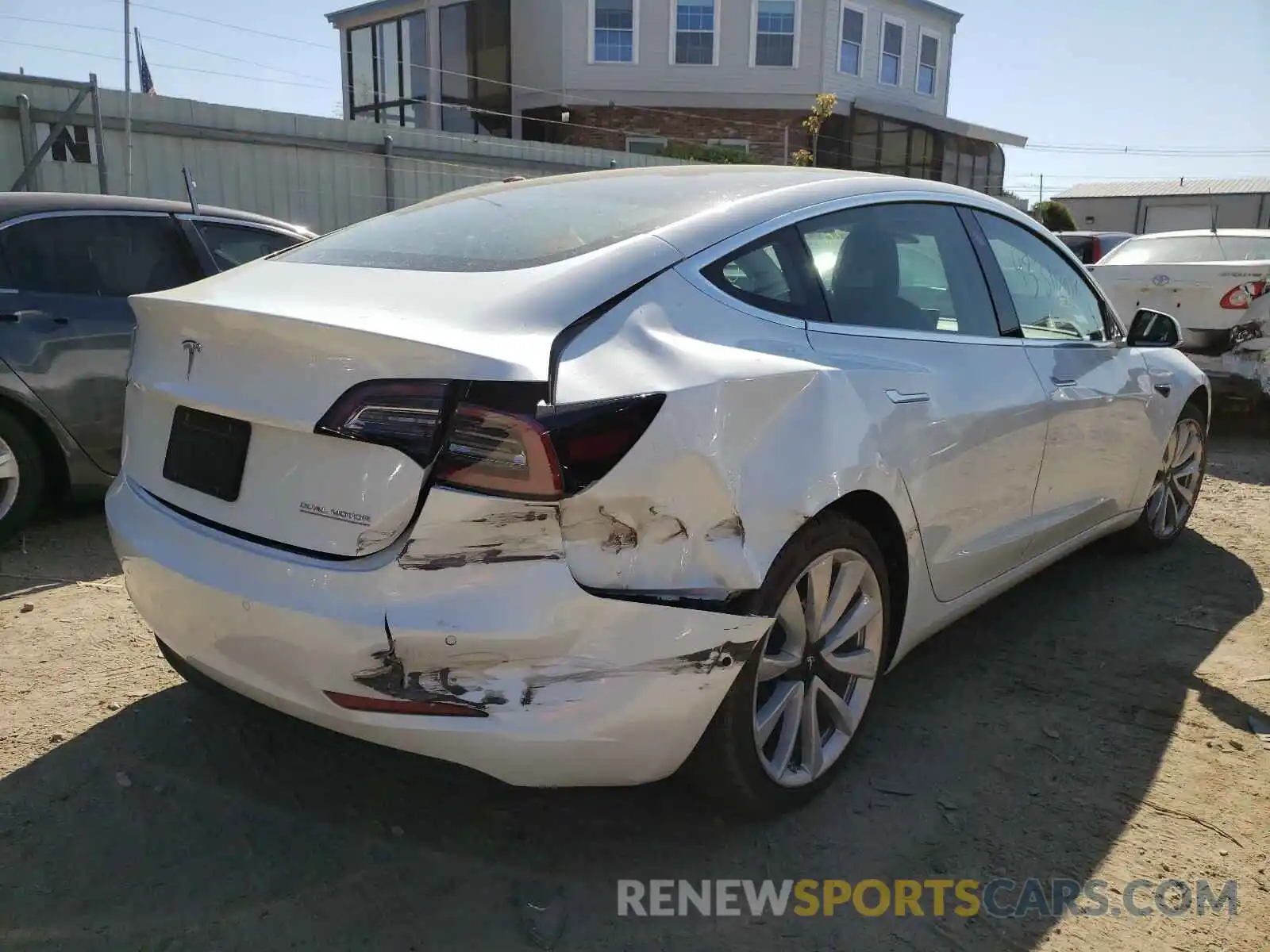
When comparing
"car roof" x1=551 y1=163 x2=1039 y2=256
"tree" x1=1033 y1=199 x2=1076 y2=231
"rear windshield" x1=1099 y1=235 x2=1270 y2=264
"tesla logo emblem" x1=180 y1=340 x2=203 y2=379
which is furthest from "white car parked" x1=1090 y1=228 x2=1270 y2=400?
"tree" x1=1033 y1=199 x2=1076 y2=231

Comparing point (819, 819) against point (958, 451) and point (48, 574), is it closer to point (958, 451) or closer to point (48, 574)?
point (958, 451)

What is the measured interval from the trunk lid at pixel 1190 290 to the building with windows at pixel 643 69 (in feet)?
53.6

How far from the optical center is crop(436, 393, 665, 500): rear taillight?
1941mm

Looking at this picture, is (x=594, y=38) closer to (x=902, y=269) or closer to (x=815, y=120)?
(x=815, y=120)

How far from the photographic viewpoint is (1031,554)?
11.8ft

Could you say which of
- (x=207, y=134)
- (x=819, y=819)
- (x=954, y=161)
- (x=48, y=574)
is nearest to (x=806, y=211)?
(x=819, y=819)

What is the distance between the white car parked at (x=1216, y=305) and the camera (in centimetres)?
751

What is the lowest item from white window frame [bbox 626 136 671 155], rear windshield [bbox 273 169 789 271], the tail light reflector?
the tail light reflector

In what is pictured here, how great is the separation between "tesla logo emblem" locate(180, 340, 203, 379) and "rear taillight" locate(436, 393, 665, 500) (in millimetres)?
795

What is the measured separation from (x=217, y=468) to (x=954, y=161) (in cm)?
2979

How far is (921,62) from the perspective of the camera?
1050 inches

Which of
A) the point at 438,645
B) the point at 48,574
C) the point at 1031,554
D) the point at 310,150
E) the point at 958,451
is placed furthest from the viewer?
the point at 310,150

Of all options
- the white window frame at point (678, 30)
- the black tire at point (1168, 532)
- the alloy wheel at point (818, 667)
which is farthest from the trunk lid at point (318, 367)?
the white window frame at point (678, 30)

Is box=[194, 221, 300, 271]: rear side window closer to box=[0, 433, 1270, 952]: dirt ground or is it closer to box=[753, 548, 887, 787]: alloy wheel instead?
box=[0, 433, 1270, 952]: dirt ground
